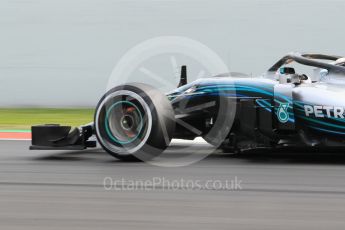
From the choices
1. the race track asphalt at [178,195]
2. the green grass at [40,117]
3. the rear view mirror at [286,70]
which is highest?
the rear view mirror at [286,70]

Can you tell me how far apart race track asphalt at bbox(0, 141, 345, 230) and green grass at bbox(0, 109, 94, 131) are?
4613mm

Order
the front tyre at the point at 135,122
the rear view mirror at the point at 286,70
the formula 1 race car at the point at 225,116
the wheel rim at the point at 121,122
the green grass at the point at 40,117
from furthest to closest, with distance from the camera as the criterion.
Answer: the green grass at the point at 40,117 → the rear view mirror at the point at 286,70 → the wheel rim at the point at 121,122 → the front tyre at the point at 135,122 → the formula 1 race car at the point at 225,116

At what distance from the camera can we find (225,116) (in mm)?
6672

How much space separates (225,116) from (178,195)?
71.8 inches

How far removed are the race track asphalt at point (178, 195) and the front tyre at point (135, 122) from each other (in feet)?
0.65

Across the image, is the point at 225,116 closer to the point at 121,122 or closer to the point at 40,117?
the point at 121,122

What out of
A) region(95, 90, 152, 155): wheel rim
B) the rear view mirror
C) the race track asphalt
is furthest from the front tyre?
the rear view mirror

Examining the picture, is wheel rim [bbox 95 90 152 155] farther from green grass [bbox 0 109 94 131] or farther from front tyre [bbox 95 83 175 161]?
green grass [bbox 0 109 94 131]

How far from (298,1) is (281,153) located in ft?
25.7

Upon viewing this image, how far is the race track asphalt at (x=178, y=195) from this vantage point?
4.18m

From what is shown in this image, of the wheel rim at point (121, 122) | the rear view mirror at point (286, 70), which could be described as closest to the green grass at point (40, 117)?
the wheel rim at point (121, 122)

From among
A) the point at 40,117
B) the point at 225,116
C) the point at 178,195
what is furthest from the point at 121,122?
the point at 40,117

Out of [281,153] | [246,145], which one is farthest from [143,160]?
[281,153]

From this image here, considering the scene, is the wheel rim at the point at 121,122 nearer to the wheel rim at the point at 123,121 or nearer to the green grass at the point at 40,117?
the wheel rim at the point at 123,121
